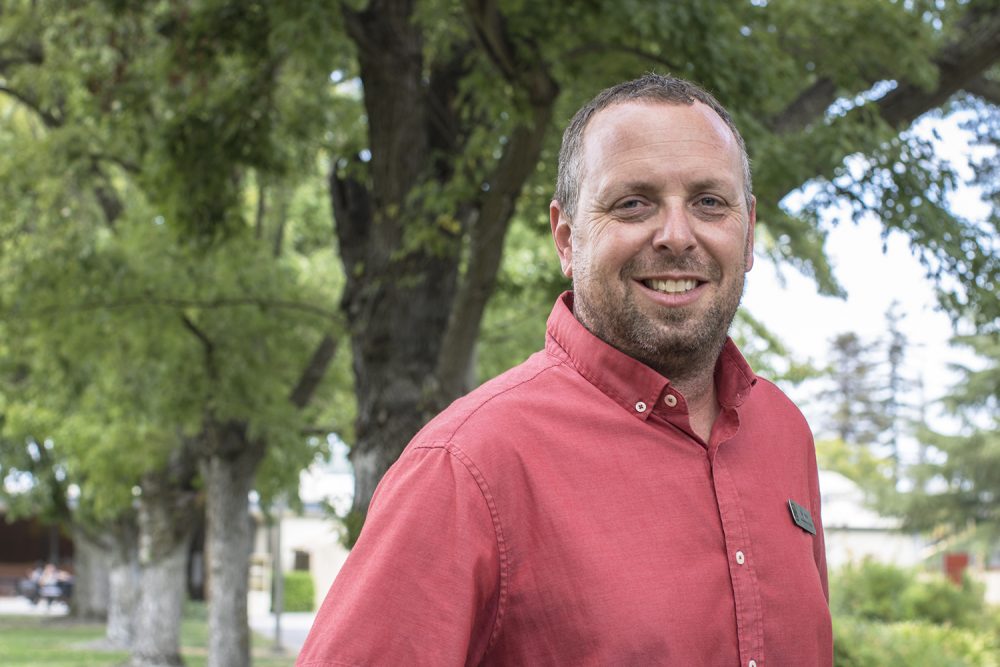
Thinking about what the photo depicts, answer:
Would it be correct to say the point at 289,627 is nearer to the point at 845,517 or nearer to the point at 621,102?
the point at 845,517

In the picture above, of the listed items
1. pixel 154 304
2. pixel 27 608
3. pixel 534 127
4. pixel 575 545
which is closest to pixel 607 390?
pixel 575 545

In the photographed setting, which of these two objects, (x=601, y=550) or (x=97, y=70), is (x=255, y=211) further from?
(x=601, y=550)

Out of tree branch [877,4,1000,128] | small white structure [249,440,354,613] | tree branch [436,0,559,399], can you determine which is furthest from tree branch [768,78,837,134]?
small white structure [249,440,354,613]

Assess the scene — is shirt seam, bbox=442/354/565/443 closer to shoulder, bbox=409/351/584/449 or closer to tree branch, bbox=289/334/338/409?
shoulder, bbox=409/351/584/449

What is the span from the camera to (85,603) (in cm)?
3338

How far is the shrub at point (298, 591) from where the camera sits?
38750 millimetres

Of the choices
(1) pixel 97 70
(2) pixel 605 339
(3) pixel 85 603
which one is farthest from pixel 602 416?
(3) pixel 85 603

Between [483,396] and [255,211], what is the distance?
15772 millimetres

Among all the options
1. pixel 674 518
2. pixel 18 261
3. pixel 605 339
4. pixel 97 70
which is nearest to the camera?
pixel 674 518

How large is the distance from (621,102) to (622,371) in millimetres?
425

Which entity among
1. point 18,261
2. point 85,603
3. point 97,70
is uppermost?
point 97,70

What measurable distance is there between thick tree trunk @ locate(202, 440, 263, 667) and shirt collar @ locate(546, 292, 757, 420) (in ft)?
47.0

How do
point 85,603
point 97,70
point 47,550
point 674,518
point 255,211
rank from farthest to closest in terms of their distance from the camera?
point 47,550
point 85,603
point 255,211
point 97,70
point 674,518

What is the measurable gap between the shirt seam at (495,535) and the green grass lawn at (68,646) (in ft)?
60.8
